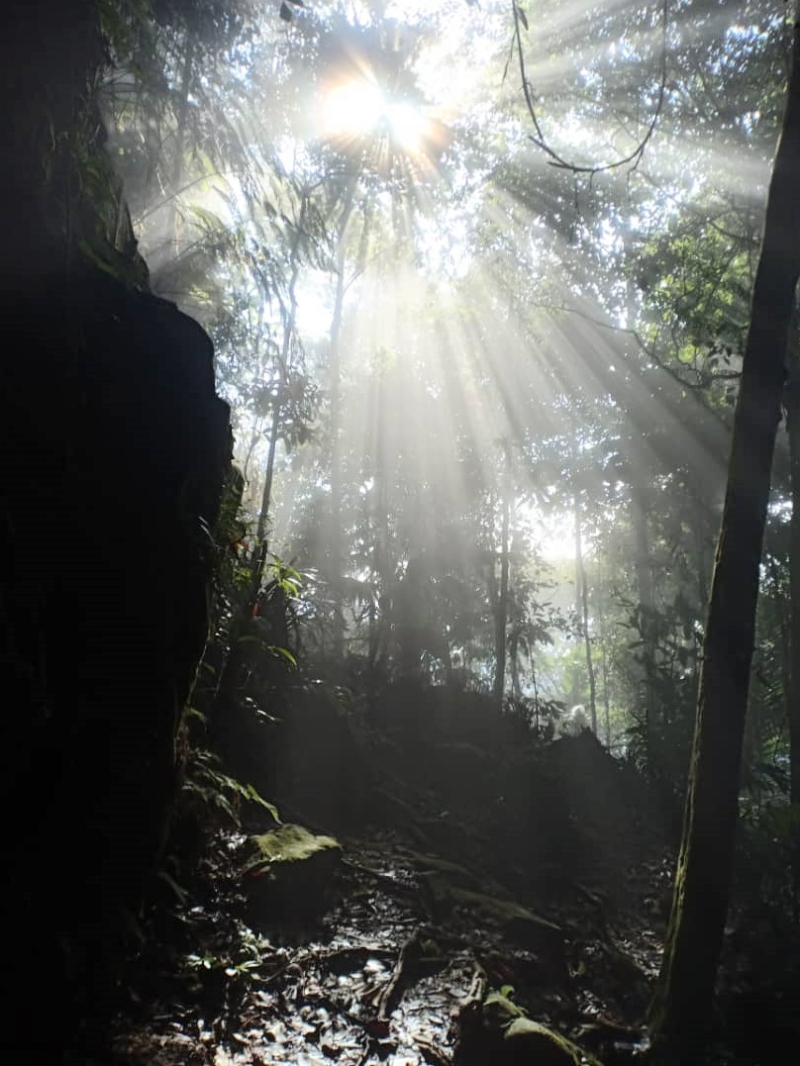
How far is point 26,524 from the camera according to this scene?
2.84m

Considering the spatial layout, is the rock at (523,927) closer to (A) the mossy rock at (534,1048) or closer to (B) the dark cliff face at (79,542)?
(A) the mossy rock at (534,1048)

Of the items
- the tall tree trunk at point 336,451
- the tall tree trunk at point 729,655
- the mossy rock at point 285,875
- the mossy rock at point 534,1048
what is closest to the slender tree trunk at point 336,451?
the tall tree trunk at point 336,451

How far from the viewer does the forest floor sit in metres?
3.20

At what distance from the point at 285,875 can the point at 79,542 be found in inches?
117

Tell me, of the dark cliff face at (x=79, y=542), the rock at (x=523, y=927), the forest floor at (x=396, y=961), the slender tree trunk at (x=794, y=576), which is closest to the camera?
the dark cliff face at (x=79, y=542)

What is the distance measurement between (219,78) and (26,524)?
313 inches

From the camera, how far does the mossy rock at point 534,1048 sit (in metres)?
3.49

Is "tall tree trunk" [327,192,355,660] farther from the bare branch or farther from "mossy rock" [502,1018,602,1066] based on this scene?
"mossy rock" [502,1018,602,1066]

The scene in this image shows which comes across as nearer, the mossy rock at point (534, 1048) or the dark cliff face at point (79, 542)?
the dark cliff face at point (79, 542)

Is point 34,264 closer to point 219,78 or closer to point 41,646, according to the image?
point 41,646

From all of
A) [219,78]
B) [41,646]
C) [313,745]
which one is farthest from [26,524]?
[219,78]

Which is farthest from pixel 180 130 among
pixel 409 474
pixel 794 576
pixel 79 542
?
pixel 409 474

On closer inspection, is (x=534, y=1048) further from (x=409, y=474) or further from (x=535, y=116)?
(x=409, y=474)

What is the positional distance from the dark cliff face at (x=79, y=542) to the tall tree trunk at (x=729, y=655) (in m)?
3.38
